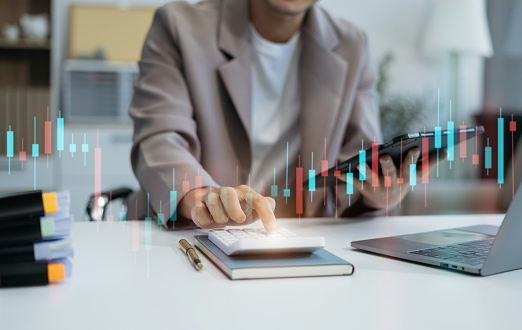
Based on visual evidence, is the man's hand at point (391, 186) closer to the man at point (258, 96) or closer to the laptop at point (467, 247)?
the man at point (258, 96)

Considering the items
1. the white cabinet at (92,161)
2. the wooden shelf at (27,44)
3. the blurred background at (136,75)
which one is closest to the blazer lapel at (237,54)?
the blurred background at (136,75)

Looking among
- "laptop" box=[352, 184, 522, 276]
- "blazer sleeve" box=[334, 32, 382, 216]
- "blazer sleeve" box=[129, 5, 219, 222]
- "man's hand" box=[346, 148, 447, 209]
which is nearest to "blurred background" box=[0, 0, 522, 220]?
"blazer sleeve" box=[334, 32, 382, 216]

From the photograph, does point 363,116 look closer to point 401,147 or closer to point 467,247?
point 401,147

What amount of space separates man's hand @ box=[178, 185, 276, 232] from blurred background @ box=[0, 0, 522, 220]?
147 cm

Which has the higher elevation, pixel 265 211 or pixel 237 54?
pixel 237 54

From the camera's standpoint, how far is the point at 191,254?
59 cm

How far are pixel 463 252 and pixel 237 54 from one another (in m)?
0.74

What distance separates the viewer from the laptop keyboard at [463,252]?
0.58m

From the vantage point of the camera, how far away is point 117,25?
9.20 ft

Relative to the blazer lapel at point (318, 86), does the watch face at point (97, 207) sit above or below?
below

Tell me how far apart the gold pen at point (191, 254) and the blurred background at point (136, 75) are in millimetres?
1568

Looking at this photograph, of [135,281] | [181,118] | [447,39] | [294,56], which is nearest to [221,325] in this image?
[135,281]

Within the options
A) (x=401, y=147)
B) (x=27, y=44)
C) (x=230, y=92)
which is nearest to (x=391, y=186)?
(x=401, y=147)

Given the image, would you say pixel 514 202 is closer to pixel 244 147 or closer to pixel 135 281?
pixel 135 281
